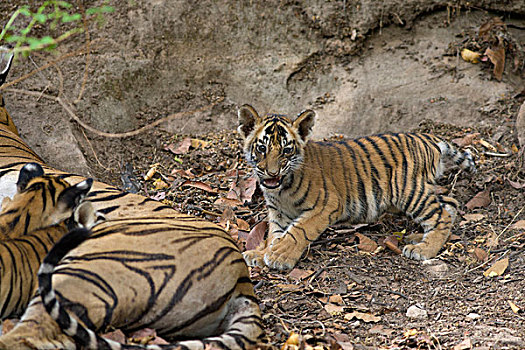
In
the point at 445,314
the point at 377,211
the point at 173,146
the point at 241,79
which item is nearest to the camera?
the point at 445,314

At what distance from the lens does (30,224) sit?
3299mm

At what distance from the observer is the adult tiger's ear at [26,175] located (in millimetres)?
3569

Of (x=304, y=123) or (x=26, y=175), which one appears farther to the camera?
(x=304, y=123)

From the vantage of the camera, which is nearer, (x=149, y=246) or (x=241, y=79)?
(x=149, y=246)

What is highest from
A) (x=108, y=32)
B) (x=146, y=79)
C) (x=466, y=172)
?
(x=108, y=32)

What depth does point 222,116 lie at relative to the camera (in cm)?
709

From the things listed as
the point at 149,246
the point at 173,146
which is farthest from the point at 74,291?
the point at 173,146

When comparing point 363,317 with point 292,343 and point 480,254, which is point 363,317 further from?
point 480,254

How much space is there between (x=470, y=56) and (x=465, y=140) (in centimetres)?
125

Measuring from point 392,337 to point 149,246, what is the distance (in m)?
1.70

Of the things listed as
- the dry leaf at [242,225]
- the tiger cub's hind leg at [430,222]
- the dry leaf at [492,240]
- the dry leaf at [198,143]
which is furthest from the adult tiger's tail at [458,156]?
the dry leaf at [198,143]

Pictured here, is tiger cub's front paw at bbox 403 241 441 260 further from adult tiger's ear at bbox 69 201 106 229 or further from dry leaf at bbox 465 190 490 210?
adult tiger's ear at bbox 69 201 106 229

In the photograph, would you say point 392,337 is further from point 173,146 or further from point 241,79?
point 241,79

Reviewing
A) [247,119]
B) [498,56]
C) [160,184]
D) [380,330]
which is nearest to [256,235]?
[247,119]
